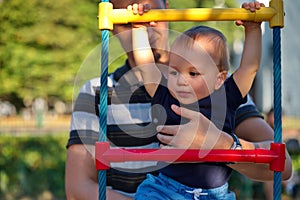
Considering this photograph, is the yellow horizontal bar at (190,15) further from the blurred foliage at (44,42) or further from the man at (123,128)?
the blurred foliage at (44,42)

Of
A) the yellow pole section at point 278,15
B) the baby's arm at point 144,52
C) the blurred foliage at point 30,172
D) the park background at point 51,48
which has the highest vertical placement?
the yellow pole section at point 278,15

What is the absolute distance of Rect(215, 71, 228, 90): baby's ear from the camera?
2236mm

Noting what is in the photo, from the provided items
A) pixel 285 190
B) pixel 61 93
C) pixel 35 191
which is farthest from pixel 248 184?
pixel 61 93

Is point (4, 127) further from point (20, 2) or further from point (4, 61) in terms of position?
point (20, 2)

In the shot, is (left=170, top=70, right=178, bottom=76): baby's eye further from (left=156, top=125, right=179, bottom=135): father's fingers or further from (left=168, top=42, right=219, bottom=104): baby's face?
(left=156, top=125, right=179, bottom=135): father's fingers

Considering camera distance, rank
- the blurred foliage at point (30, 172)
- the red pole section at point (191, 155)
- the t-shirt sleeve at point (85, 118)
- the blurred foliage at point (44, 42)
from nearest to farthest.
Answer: the red pole section at point (191, 155)
the t-shirt sleeve at point (85, 118)
the blurred foliage at point (30, 172)
the blurred foliage at point (44, 42)

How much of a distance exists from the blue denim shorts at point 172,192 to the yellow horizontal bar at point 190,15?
667 mm

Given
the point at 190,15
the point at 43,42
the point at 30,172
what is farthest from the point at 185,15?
the point at 43,42

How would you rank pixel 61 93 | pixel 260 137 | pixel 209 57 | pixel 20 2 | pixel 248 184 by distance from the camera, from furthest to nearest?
pixel 61 93 → pixel 20 2 → pixel 248 184 → pixel 260 137 → pixel 209 57

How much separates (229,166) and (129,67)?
2.51 ft

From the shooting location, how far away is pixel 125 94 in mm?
2734

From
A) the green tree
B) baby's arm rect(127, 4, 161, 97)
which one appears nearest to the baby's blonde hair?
baby's arm rect(127, 4, 161, 97)

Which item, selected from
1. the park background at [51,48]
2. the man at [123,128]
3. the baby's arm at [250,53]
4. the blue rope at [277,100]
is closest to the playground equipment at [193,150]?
the blue rope at [277,100]

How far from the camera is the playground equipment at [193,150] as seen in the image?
192 cm
